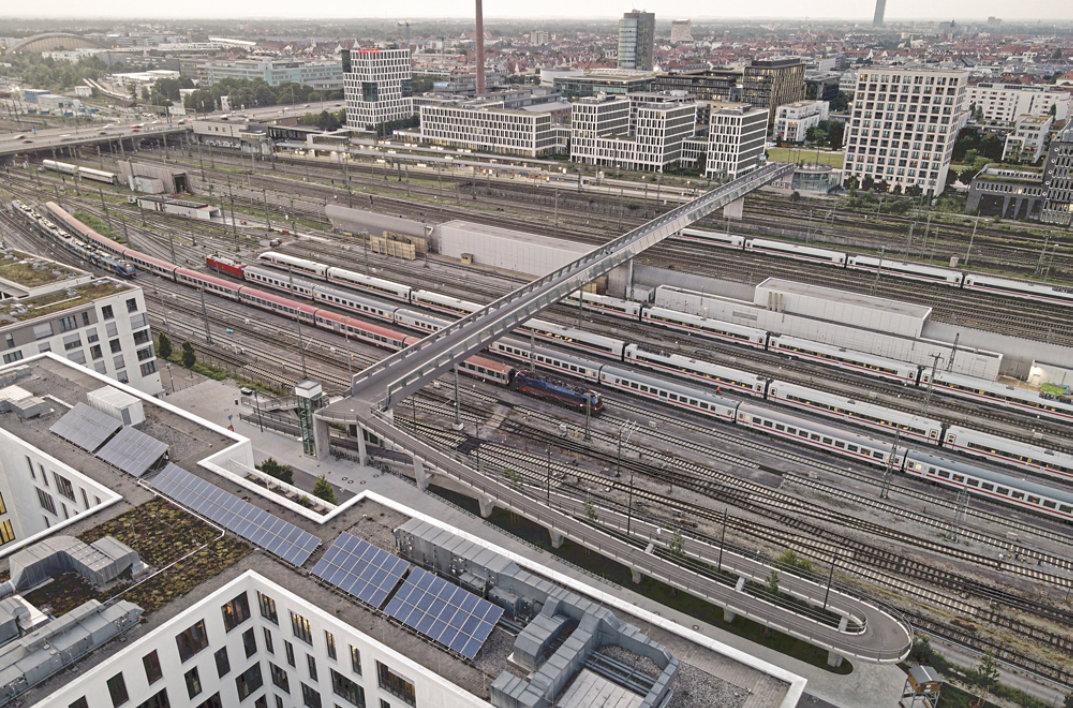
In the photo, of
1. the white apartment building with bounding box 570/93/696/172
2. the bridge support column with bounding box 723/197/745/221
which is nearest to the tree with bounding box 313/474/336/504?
the bridge support column with bounding box 723/197/745/221

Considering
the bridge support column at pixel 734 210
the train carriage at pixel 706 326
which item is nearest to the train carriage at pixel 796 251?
the bridge support column at pixel 734 210

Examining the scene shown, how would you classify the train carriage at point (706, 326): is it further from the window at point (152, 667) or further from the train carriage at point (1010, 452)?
the window at point (152, 667)

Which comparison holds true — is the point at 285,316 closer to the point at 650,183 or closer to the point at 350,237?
the point at 350,237

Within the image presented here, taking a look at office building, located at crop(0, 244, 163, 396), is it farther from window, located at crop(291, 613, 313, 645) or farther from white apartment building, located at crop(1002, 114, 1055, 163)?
white apartment building, located at crop(1002, 114, 1055, 163)

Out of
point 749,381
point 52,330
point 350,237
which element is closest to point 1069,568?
point 749,381

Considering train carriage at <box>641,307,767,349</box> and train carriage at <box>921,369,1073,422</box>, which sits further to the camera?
train carriage at <box>641,307,767,349</box>

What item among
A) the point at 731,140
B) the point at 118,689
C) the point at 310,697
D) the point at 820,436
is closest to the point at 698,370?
the point at 820,436

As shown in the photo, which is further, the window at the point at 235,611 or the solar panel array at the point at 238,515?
the solar panel array at the point at 238,515
